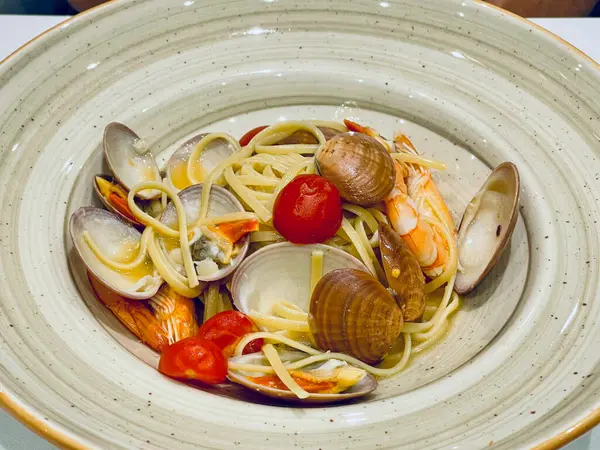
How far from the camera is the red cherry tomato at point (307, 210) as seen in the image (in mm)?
1981

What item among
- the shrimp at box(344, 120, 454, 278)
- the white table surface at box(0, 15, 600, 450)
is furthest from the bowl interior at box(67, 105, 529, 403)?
the white table surface at box(0, 15, 600, 450)

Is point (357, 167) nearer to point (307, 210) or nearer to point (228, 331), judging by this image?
point (307, 210)

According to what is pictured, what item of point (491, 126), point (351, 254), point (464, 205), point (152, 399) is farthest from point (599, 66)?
point (152, 399)

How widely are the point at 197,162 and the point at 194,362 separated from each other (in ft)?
3.10

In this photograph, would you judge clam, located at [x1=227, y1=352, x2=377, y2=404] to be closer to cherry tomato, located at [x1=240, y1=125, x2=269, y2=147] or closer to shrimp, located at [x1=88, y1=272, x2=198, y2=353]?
shrimp, located at [x1=88, y1=272, x2=198, y2=353]

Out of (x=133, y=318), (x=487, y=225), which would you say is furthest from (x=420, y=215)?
(x=133, y=318)

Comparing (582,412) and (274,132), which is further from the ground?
(274,132)

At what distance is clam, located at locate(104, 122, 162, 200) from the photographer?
2.22m

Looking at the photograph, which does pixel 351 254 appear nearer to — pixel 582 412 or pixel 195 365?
pixel 195 365

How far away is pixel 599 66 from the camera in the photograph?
2.21m

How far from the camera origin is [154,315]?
6.68 ft

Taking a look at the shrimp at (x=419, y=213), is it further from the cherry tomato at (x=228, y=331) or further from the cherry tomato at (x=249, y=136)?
the cherry tomato at (x=228, y=331)

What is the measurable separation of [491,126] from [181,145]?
3.97 feet

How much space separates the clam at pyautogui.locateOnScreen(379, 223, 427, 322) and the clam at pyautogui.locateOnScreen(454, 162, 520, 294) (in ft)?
0.73
